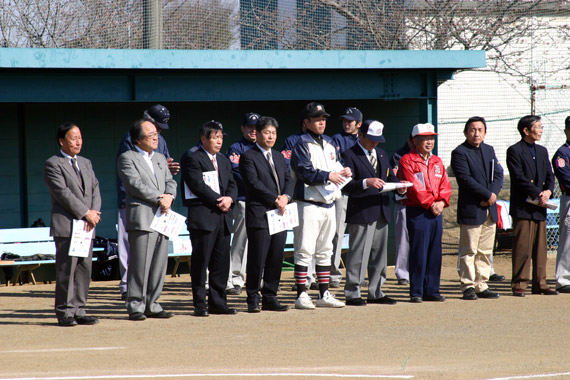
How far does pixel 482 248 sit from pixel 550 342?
264 cm

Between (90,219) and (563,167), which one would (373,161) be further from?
(90,219)

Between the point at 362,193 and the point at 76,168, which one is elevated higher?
the point at 76,168

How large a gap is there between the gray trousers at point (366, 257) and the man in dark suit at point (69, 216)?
259cm

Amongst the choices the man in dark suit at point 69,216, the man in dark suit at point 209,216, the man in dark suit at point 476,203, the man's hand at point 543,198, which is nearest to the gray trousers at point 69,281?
the man in dark suit at point 69,216

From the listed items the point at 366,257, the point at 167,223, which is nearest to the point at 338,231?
the point at 366,257

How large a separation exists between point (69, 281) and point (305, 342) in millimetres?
2274

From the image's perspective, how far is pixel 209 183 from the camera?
8.01m

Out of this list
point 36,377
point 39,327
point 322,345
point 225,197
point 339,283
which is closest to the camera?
point 36,377

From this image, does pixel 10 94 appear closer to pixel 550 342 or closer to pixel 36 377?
pixel 36 377

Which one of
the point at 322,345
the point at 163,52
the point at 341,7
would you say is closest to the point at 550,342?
the point at 322,345

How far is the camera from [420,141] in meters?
8.76

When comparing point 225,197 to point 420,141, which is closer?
point 225,197

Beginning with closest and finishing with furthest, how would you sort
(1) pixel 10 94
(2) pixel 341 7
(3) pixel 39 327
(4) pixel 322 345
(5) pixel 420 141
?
1. (4) pixel 322 345
2. (3) pixel 39 327
3. (5) pixel 420 141
4. (1) pixel 10 94
5. (2) pixel 341 7

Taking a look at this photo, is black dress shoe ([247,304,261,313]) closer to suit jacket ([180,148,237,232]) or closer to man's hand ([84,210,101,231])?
suit jacket ([180,148,237,232])
